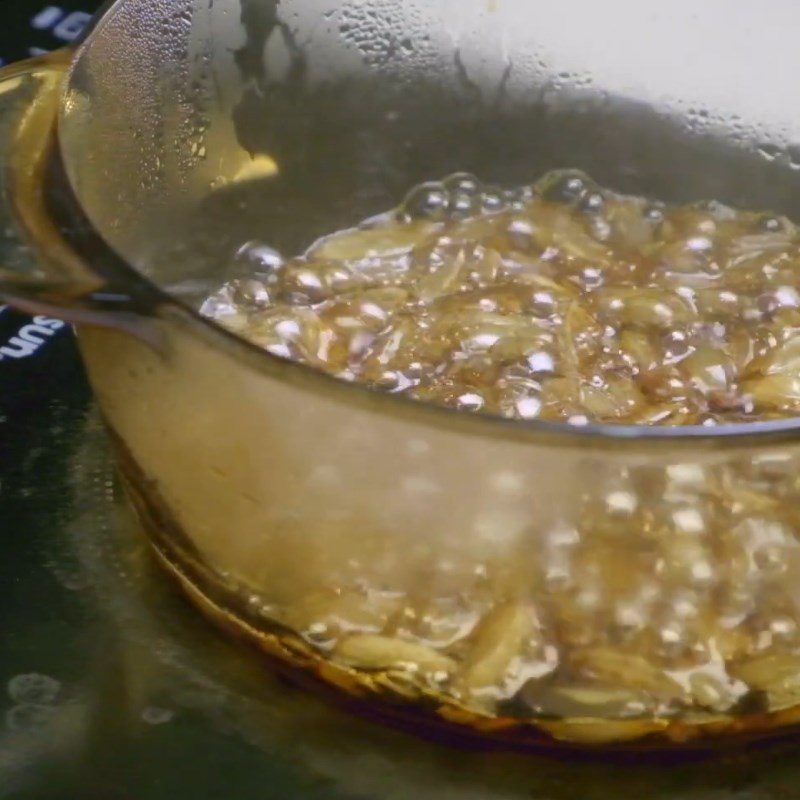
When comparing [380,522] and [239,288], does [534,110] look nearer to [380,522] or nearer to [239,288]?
[239,288]

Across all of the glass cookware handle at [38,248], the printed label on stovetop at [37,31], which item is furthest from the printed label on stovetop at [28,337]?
the glass cookware handle at [38,248]

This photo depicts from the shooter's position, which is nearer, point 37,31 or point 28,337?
point 28,337

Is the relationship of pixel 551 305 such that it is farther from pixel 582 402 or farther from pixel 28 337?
pixel 28 337

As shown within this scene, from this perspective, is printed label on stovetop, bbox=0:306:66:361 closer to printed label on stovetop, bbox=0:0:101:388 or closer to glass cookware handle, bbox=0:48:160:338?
printed label on stovetop, bbox=0:0:101:388

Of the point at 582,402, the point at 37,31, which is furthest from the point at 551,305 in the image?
the point at 37,31

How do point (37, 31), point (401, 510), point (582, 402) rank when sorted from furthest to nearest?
1. point (37, 31)
2. point (582, 402)
3. point (401, 510)

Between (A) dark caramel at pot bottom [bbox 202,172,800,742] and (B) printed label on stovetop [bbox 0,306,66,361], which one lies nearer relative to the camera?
(A) dark caramel at pot bottom [bbox 202,172,800,742]

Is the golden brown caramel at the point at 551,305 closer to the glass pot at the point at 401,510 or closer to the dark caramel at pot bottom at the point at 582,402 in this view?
the dark caramel at pot bottom at the point at 582,402

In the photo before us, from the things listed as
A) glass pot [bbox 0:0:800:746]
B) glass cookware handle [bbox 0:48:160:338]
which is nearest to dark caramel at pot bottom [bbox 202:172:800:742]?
glass pot [bbox 0:0:800:746]
